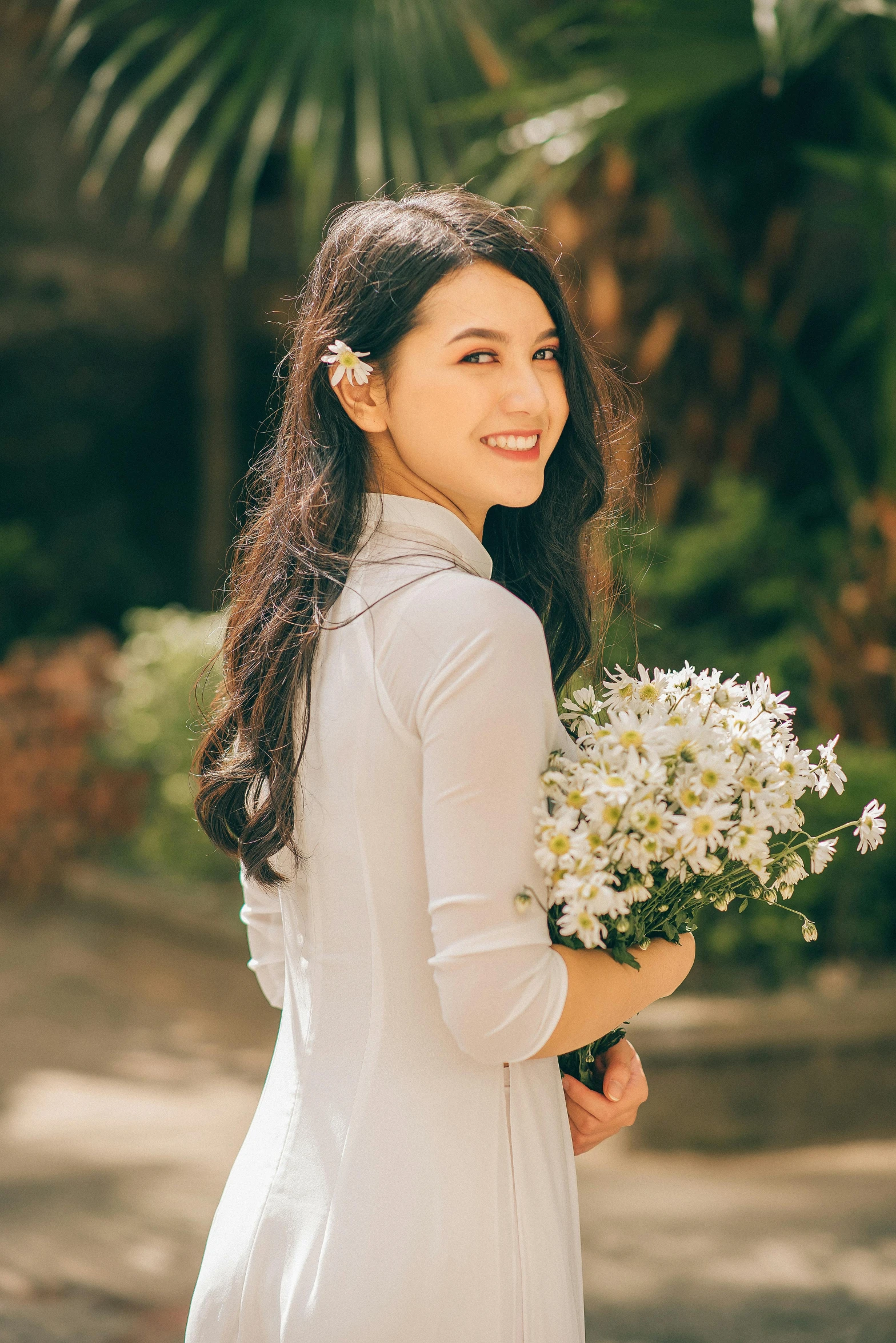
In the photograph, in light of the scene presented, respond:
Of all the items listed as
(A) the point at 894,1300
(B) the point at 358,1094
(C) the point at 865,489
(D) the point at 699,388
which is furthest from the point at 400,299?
(C) the point at 865,489

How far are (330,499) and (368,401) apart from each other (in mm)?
100

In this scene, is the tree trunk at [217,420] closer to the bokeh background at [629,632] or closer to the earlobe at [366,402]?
the bokeh background at [629,632]

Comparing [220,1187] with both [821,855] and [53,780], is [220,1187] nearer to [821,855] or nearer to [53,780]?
[821,855]

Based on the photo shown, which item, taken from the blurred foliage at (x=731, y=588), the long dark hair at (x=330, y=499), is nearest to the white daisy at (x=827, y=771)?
the long dark hair at (x=330, y=499)

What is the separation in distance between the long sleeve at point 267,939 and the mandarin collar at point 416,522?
1.43ft

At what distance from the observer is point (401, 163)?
191 inches

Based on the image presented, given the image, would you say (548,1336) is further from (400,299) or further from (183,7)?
(183,7)

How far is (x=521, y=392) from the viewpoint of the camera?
1.27m

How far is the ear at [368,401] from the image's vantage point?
1295mm

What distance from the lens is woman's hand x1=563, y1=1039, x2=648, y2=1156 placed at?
4.45ft

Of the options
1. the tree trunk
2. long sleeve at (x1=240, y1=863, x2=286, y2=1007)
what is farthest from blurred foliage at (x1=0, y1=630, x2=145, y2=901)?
long sleeve at (x1=240, y1=863, x2=286, y2=1007)

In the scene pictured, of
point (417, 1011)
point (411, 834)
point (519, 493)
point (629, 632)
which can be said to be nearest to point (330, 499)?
point (519, 493)

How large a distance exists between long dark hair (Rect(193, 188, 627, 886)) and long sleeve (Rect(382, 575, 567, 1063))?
18 cm

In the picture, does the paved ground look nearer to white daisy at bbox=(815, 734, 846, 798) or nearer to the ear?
white daisy at bbox=(815, 734, 846, 798)
